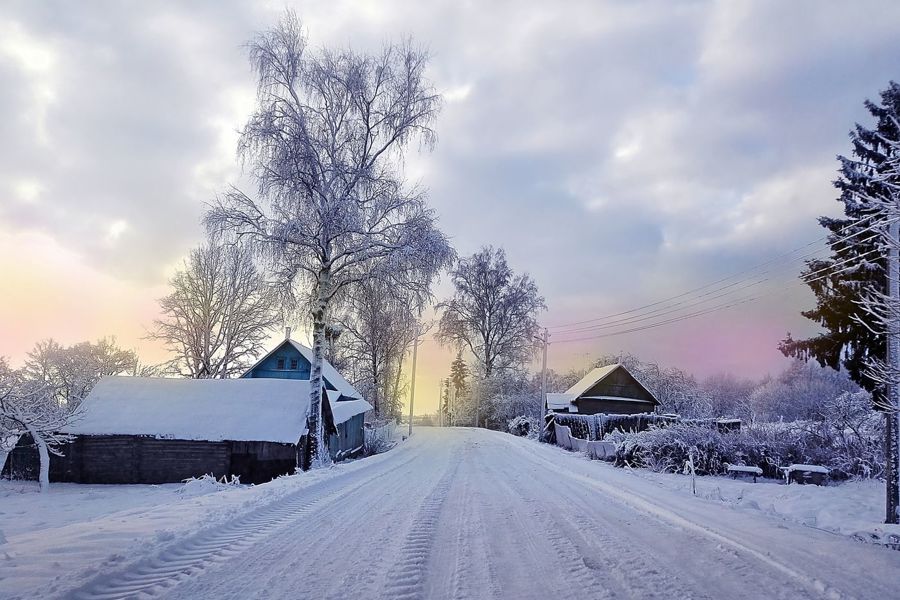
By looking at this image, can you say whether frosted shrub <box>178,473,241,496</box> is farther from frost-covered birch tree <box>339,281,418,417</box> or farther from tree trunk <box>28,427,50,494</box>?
frost-covered birch tree <box>339,281,418,417</box>

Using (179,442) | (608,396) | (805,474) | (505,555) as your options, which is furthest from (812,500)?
(608,396)

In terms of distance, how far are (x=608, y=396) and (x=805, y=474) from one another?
24.0 metres

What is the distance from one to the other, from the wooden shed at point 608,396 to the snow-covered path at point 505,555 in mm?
29822

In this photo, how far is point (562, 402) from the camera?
40.1 meters

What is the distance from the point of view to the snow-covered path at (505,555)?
4355 mm

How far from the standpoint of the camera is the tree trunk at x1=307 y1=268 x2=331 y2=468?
58.5ft

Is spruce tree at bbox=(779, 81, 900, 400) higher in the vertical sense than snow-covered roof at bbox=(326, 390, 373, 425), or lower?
higher

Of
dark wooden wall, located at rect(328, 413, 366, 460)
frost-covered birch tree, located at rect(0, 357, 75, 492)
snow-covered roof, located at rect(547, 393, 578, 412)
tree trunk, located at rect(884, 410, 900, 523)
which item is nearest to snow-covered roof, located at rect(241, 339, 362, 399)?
dark wooden wall, located at rect(328, 413, 366, 460)

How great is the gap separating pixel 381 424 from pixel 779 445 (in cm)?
2861

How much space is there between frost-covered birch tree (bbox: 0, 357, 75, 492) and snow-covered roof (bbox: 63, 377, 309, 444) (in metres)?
0.66

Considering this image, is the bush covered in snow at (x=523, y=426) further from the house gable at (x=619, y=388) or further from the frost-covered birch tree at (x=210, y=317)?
the frost-covered birch tree at (x=210, y=317)

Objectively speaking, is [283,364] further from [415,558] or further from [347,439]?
[415,558]

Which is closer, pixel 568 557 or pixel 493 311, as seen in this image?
pixel 568 557

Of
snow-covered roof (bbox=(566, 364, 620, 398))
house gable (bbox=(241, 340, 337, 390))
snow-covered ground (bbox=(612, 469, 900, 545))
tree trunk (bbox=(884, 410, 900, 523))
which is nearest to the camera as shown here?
snow-covered ground (bbox=(612, 469, 900, 545))
